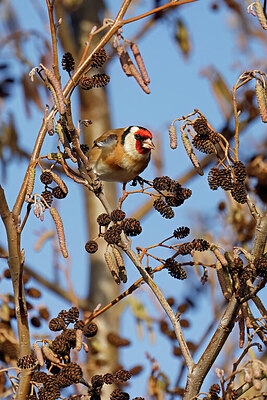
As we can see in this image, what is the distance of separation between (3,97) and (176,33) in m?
1.29

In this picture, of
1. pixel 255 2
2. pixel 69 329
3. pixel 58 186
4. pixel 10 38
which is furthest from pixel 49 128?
pixel 10 38

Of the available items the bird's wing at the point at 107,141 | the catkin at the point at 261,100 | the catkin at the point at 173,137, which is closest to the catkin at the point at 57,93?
the catkin at the point at 173,137

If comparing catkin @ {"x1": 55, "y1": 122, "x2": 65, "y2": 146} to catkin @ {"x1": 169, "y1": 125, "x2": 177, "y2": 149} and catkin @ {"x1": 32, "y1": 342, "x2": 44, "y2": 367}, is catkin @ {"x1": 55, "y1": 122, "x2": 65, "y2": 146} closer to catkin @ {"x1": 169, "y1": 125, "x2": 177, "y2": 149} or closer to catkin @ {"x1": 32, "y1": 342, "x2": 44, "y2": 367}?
catkin @ {"x1": 169, "y1": 125, "x2": 177, "y2": 149}

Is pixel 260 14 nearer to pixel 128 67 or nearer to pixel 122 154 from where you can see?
pixel 128 67

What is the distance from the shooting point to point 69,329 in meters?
1.71

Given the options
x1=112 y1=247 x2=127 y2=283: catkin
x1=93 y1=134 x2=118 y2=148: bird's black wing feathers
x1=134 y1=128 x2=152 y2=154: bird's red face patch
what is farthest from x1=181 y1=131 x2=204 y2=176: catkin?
x1=93 y1=134 x2=118 y2=148: bird's black wing feathers

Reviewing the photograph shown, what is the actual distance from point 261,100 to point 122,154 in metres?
1.79

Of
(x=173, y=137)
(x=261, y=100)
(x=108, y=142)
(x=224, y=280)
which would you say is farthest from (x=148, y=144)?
(x=224, y=280)

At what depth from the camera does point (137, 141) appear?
3639mm

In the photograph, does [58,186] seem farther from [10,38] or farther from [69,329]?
[10,38]

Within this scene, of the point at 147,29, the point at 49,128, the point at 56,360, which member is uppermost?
the point at 147,29

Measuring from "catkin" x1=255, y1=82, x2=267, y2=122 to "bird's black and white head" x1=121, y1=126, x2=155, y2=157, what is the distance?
5.58ft

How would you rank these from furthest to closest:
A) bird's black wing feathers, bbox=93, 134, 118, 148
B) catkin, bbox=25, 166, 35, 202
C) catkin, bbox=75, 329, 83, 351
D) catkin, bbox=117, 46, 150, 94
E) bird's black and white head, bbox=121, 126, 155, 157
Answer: bird's black wing feathers, bbox=93, 134, 118, 148 < bird's black and white head, bbox=121, 126, 155, 157 < catkin, bbox=117, 46, 150, 94 < catkin, bbox=25, 166, 35, 202 < catkin, bbox=75, 329, 83, 351

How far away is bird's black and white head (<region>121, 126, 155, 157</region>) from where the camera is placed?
11.6 ft
